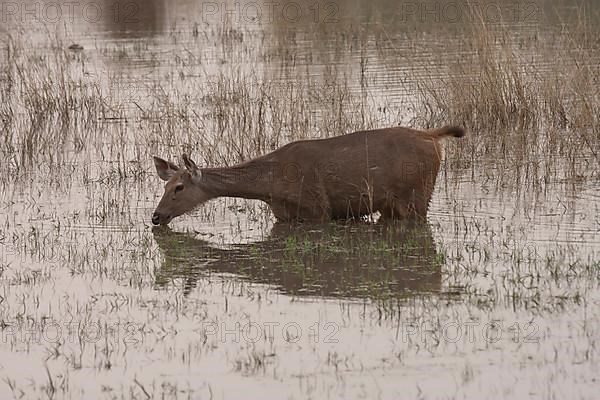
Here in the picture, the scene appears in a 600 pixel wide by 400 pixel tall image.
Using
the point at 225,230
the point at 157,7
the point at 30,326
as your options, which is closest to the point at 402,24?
the point at 157,7

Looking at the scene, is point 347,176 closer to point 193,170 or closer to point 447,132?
point 447,132

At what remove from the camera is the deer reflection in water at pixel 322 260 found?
9.05 meters

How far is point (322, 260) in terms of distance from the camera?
9.80m

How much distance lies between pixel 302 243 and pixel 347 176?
76cm

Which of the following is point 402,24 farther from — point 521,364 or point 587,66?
point 521,364

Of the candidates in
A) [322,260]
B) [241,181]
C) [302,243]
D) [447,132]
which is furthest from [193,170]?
[447,132]

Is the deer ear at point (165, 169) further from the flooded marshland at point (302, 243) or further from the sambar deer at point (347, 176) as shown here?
the flooded marshland at point (302, 243)

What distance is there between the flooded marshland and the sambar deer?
21cm

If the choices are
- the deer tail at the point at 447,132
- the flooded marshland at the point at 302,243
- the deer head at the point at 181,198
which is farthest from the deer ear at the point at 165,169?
the deer tail at the point at 447,132

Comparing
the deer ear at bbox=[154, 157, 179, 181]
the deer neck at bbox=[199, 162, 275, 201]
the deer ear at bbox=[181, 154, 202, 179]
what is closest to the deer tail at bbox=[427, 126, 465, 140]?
the deer neck at bbox=[199, 162, 275, 201]

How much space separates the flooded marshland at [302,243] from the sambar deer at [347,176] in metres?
0.21

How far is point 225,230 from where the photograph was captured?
11148mm

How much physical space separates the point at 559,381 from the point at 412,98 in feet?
31.7

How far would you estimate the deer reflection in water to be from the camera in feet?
29.7
